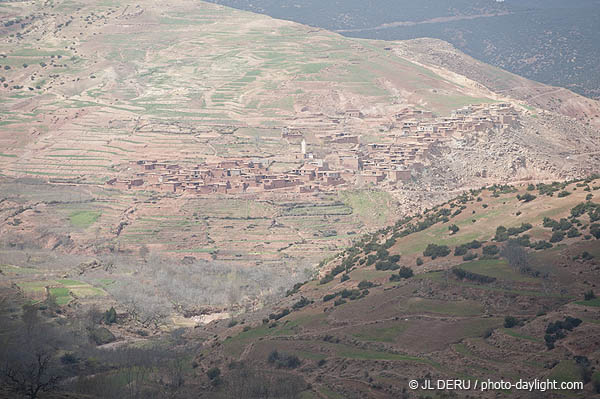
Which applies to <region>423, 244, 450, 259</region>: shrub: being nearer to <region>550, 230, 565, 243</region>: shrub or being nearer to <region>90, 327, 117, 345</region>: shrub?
<region>550, 230, 565, 243</region>: shrub

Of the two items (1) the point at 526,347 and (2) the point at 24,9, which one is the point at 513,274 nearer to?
(1) the point at 526,347

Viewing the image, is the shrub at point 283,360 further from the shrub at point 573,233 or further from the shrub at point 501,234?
the shrub at point 573,233

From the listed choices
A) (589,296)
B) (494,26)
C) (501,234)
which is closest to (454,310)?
(589,296)

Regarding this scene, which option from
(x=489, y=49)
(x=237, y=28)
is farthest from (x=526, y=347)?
(x=489, y=49)

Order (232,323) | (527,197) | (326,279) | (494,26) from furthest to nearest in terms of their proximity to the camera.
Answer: (494,26) → (527,197) → (326,279) → (232,323)

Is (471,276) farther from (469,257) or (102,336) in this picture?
(102,336)

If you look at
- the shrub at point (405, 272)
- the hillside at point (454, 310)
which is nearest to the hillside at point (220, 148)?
the hillside at point (454, 310)
